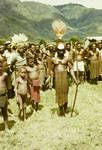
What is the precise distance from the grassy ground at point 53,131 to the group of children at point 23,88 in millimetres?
412

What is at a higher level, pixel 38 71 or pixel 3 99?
pixel 38 71

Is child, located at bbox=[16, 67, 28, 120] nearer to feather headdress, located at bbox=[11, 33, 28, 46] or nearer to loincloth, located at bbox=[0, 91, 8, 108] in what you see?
loincloth, located at bbox=[0, 91, 8, 108]

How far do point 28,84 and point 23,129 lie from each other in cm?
320

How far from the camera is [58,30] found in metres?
16.6

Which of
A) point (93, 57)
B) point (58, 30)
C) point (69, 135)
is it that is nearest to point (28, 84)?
point (58, 30)

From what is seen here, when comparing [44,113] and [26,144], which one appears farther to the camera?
[44,113]

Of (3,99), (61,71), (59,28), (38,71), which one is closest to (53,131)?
(3,99)

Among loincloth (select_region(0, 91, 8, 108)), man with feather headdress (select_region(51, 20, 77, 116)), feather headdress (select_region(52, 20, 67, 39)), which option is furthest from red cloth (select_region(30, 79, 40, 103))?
loincloth (select_region(0, 91, 8, 108))

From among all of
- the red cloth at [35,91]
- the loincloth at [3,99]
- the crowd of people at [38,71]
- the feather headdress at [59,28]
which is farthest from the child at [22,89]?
the feather headdress at [59,28]

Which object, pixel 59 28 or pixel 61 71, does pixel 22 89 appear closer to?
pixel 61 71

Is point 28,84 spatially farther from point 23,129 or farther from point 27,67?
point 23,129

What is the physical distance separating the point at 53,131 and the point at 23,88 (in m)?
2.99

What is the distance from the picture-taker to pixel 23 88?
51.6ft

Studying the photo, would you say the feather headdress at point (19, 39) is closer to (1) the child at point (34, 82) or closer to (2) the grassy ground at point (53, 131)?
(1) the child at point (34, 82)
